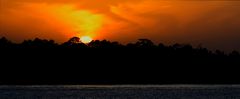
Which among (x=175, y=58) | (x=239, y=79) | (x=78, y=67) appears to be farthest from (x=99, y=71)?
(x=239, y=79)

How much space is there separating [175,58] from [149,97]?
128 feet

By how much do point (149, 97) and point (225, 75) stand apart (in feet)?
125

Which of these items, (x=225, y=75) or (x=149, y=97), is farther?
(x=225, y=75)

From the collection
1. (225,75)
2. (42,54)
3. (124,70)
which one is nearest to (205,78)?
(225,75)

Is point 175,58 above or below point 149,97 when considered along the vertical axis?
above

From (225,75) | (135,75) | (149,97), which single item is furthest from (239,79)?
(149,97)

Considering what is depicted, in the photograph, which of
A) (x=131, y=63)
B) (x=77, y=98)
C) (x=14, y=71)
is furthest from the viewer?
(x=131, y=63)

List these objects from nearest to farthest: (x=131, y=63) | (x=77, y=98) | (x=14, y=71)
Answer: (x=77, y=98) → (x=14, y=71) → (x=131, y=63)

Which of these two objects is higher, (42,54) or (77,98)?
(42,54)

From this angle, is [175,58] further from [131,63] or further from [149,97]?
[149,97]

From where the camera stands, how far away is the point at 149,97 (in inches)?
3199

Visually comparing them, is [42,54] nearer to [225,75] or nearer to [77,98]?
[225,75]

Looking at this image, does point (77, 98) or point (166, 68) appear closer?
point (77, 98)

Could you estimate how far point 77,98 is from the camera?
257 ft
